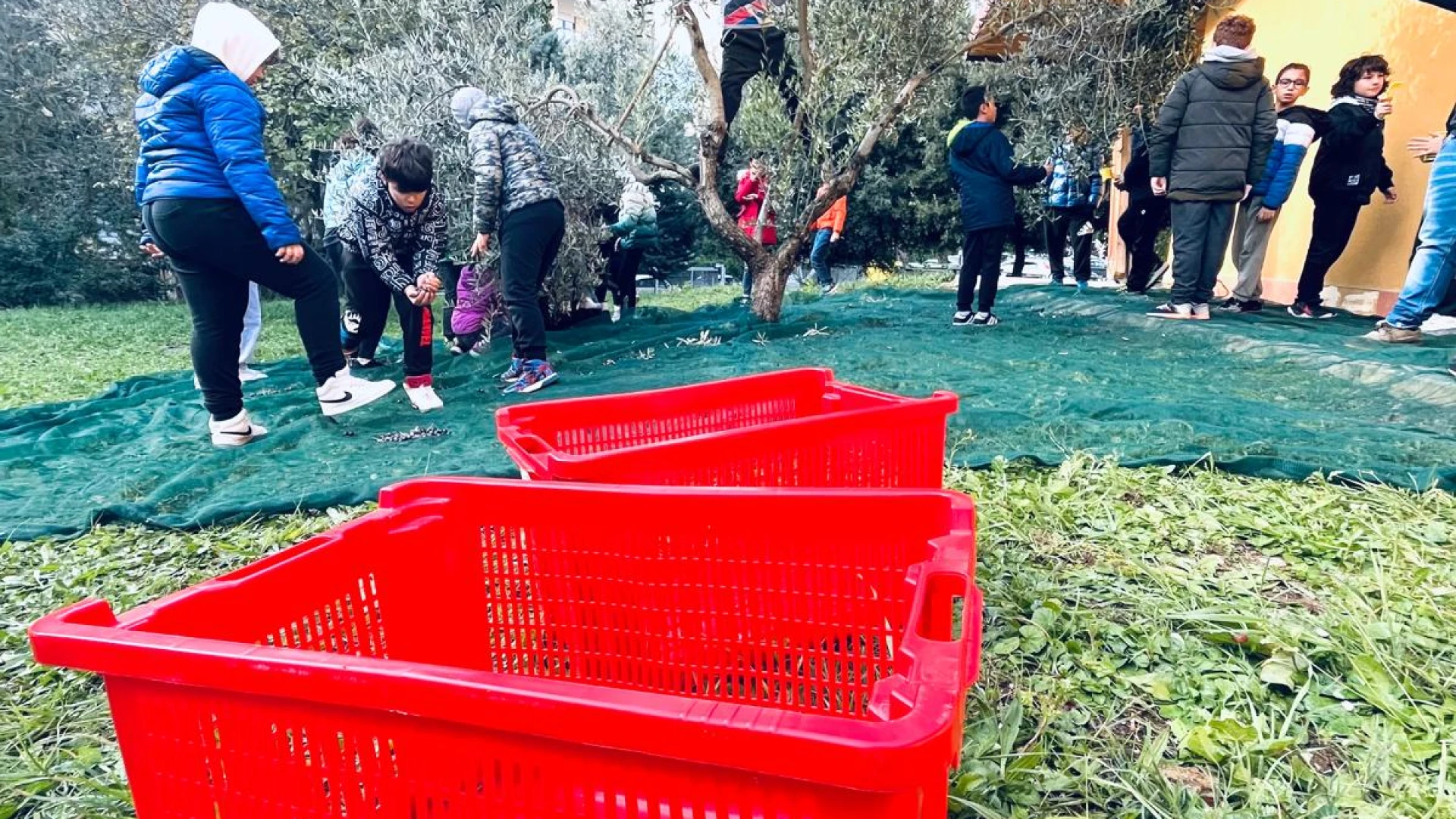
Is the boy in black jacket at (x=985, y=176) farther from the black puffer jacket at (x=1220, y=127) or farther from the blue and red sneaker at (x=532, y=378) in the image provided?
the blue and red sneaker at (x=532, y=378)

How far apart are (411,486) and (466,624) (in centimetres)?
27

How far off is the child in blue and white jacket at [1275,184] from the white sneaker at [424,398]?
18.8ft

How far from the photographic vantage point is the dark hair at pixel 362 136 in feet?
17.8

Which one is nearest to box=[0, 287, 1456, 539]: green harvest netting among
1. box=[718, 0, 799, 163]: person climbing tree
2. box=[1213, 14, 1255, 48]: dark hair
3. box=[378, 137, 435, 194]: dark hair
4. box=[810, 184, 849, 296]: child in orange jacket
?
box=[378, 137, 435, 194]: dark hair

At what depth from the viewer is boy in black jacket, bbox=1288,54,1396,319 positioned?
5188 millimetres

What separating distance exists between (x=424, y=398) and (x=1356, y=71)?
628 cm

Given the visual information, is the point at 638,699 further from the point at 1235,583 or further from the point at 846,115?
the point at 846,115

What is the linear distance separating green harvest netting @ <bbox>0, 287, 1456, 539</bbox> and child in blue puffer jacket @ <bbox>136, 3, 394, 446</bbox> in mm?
574

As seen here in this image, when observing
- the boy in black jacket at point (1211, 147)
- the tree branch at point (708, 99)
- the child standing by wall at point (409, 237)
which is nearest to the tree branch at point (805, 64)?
the tree branch at point (708, 99)

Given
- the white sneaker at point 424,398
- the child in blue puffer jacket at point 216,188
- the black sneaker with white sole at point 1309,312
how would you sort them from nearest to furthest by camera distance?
the child in blue puffer jacket at point 216,188
the white sneaker at point 424,398
the black sneaker with white sole at point 1309,312

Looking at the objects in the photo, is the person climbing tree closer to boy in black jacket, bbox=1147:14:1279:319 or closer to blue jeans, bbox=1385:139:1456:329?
boy in black jacket, bbox=1147:14:1279:319

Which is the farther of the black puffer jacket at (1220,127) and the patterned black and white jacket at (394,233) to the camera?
the black puffer jacket at (1220,127)

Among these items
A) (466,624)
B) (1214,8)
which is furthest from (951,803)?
(1214,8)

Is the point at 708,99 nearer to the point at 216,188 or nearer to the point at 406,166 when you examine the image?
the point at 406,166
